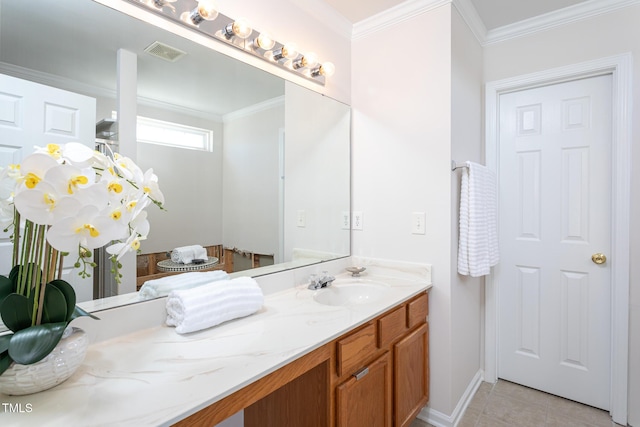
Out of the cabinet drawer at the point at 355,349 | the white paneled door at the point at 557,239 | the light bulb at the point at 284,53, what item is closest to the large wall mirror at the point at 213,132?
the light bulb at the point at 284,53

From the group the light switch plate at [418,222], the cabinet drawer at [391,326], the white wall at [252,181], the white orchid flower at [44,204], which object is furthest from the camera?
the light switch plate at [418,222]

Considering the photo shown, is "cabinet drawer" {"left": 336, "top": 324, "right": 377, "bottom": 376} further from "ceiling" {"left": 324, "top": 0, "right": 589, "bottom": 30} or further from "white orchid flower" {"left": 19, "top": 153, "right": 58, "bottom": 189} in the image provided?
"ceiling" {"left": 324, "top": 0, "right": 589, "bottom": 30}

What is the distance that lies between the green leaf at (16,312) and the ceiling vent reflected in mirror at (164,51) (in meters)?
0.95

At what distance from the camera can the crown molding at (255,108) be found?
1.50 meters

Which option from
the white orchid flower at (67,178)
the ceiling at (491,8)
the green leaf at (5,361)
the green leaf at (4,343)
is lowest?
the green leaf at (5,361)

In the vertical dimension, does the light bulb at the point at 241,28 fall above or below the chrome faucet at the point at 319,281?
above

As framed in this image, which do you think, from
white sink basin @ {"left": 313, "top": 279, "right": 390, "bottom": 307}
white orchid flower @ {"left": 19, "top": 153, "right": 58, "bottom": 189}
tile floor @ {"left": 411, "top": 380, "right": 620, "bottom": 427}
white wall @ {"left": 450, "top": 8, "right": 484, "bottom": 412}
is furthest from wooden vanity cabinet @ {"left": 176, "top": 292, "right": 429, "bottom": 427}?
white orchid flower @ {"left": 19, "top": 153, "right": 58, "bottom": 189}

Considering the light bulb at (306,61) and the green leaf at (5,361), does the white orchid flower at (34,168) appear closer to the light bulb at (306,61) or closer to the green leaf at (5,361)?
the green leaf at (5,361)

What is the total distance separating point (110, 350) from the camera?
0.97 metres

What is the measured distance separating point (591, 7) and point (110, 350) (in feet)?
9.66

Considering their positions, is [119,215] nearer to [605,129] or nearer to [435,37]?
[435,37]

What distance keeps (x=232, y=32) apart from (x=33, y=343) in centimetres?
134

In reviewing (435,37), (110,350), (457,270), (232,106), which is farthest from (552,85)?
(110,350)

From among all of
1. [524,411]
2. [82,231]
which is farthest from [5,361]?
[524,411]
